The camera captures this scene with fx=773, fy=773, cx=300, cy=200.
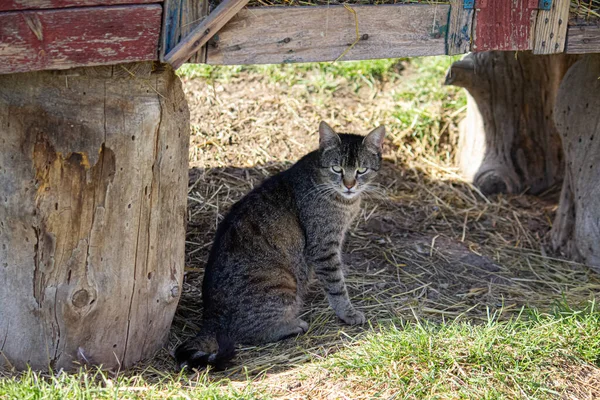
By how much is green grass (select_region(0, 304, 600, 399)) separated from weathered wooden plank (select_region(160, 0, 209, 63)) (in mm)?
1767

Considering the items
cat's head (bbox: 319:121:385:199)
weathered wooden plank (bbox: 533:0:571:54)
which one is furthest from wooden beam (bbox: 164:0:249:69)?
weathered wooden plank (bbox: 533:0:571:54)

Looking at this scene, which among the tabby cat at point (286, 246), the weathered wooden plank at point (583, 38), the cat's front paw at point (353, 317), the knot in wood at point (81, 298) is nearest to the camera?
the knot in wood at point (81, 298)

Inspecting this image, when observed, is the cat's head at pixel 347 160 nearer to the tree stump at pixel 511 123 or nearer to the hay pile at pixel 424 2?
the hay pile at pixel 424 2

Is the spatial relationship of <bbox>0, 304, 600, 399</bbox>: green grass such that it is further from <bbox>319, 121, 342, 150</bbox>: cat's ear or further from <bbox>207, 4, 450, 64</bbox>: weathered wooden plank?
<bbox>207, 4, 450, 64</bbox>: weathered wooden plank

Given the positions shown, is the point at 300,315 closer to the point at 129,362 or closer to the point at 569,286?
the point at 129,362

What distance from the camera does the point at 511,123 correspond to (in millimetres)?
7336


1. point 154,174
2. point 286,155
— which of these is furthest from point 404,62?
point 154,174

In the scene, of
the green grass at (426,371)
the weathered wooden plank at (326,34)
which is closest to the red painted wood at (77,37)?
the weathered wooden plank at (326,34)

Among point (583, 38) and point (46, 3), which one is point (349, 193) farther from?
point (46, 3)

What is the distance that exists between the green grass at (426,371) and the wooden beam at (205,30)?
1734mm

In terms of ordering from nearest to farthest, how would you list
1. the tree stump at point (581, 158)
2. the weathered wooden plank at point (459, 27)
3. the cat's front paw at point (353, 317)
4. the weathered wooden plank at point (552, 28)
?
the weathered wooden plank at point (459, 27), the weathered wooden plank at point (552, 28), the cat's front paw at point (353, 317), the tree stump at point (581, 158)

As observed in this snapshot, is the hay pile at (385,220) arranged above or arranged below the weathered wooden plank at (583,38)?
below

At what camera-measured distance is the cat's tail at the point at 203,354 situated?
4.48 meters

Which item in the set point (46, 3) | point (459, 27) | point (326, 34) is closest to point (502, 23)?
point (459, 27)
